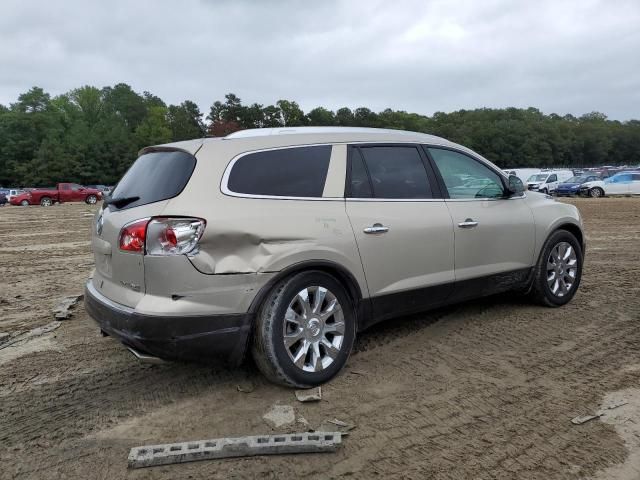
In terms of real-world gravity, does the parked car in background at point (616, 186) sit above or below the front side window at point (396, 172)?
below

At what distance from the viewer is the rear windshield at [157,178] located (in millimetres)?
3381

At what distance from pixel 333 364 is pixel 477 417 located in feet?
3.30

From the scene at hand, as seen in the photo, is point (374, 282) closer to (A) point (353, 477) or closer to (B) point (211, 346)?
(B) point (211, 346)

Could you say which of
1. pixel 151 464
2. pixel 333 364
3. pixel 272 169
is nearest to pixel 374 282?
pixel 333 364

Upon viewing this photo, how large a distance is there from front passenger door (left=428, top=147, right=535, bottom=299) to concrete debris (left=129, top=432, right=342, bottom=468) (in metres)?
2.08

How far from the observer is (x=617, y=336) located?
4.53 meters

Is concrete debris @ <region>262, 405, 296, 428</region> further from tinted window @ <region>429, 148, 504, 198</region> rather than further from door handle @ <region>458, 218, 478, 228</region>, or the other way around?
tinted window @ <region>429, 148, 504, 198</region>

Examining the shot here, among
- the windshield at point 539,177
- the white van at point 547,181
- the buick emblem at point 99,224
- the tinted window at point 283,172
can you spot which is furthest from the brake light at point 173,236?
the windshield at point 539,177

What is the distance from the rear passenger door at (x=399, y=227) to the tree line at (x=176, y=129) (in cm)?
6980

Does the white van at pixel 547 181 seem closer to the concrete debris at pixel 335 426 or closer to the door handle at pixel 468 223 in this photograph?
the door handle at pixel 468 223

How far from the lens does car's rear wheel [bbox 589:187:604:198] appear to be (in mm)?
32156

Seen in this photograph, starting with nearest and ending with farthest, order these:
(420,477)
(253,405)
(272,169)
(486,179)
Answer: (420,477)
(253,405)
(272,169)
(486,179)

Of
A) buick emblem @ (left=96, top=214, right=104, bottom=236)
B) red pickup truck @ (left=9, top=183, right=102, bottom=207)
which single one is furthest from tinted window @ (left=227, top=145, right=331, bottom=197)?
red pickup truck @ (left=9, top=183, right=102, bottom=207)

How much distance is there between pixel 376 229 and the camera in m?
3.88
